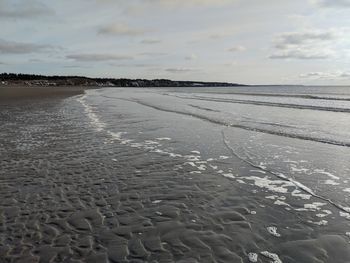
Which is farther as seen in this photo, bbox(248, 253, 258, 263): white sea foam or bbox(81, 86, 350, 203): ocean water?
bbox(81, 86, 350, 203): ocean water

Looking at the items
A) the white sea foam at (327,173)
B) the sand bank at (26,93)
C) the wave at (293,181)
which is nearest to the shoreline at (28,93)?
the sand bank at (26,93)

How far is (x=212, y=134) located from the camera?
16734 millimetres

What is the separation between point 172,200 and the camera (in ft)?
24.1

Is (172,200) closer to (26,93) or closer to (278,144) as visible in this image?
(278,144)

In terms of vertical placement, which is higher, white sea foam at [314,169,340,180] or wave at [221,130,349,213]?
white sea foam at [314,169,340,180]

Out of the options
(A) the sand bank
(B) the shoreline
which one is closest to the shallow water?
Result: (B) the shoreline

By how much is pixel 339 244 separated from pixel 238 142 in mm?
9350

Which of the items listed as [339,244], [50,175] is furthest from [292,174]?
[50,175]

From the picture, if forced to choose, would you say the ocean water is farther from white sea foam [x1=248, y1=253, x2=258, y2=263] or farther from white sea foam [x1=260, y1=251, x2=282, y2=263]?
white sea foam [x1=248, y1=253, x2=258, y2=263]

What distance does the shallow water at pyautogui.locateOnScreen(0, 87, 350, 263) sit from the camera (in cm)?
517

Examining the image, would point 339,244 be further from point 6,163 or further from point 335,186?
point 6,163

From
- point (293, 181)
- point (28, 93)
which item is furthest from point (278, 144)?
point (28, 93)

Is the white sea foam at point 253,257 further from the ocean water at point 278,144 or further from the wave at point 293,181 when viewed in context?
the ocean water at point 278,144

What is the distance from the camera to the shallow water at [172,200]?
A: 5.17 meters
